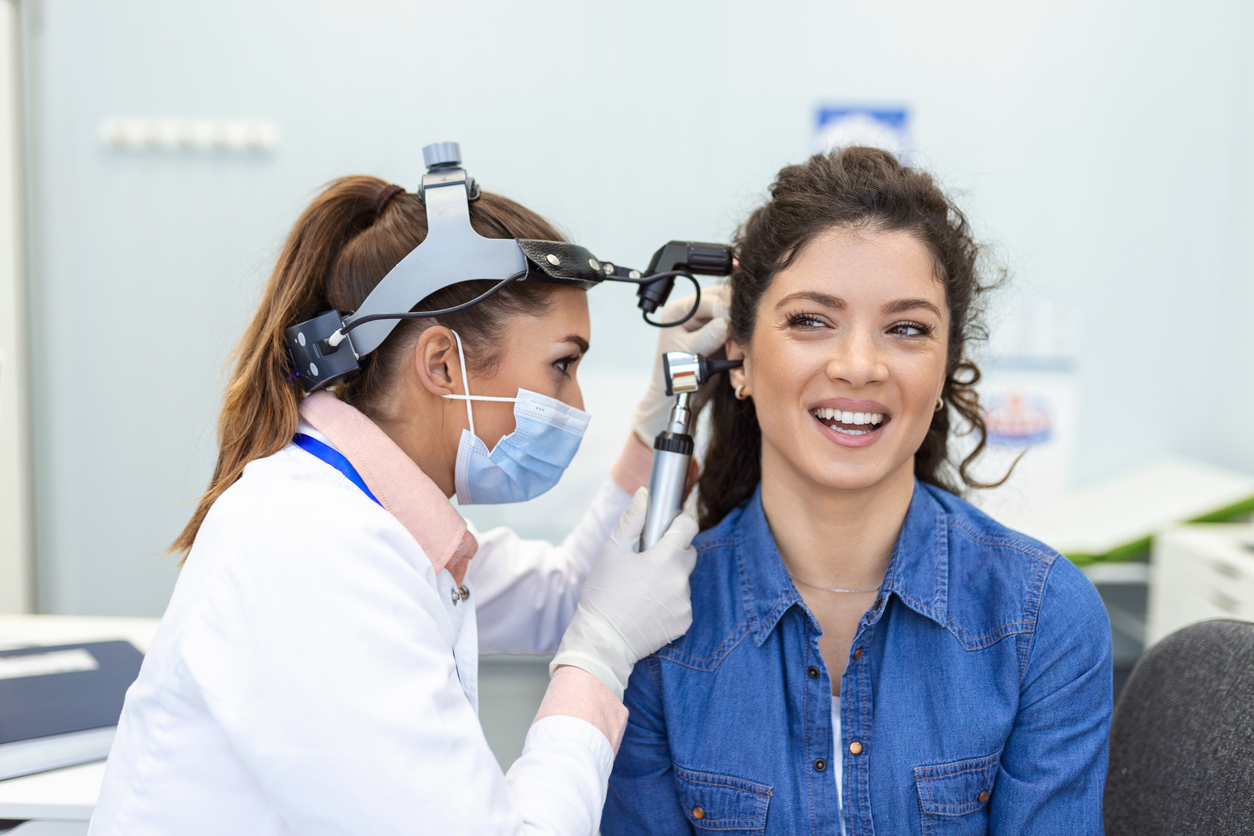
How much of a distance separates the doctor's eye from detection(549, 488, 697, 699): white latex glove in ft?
0.87

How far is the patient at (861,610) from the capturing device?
102 centimetres

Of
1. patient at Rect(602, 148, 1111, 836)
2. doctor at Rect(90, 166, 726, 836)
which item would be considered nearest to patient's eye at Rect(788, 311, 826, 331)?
patient at Rect(602, 148, 1111, 836)

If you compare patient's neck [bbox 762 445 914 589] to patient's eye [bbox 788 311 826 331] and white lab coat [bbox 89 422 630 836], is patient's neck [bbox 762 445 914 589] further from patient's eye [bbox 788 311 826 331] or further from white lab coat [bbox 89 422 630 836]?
white lab coat [bbox 89 422 630 836]

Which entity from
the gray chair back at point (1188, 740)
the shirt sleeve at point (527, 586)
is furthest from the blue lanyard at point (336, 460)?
the gray chair back at point (1188, 740)

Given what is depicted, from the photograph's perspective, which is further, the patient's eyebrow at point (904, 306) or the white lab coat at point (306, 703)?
the patient's eyebrow at point (904, 306)

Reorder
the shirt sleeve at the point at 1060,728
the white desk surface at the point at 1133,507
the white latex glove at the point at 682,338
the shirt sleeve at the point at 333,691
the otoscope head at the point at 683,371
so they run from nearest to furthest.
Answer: the shirt sleeve at the point at 333,691 → the shirt sleeve at the point at 1060,728 → the otoscope head at the point at 683,371 → the white latex glove at the point at 682,338 → the white desk surface at the point at 1133,507

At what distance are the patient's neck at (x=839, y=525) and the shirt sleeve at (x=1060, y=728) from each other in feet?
0.70

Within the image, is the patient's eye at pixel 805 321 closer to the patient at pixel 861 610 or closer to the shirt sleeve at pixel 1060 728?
the patient at pixel 861 610

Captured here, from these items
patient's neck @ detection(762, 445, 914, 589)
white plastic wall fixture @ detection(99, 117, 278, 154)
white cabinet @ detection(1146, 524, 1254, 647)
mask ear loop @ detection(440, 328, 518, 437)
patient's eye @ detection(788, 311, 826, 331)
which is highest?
white plastic wall fixture @ detection(99, 117, 278, 154)

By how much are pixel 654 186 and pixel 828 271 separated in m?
1.46

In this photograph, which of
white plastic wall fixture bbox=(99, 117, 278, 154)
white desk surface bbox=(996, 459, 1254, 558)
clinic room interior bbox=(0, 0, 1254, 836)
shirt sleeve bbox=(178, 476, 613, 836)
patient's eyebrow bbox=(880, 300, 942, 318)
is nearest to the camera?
shirt sleeve bbox=(178, 476, 613, 836)

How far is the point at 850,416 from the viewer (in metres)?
1.11

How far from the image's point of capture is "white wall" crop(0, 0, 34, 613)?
7.37ft

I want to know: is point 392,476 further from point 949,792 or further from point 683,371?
point 949,792
